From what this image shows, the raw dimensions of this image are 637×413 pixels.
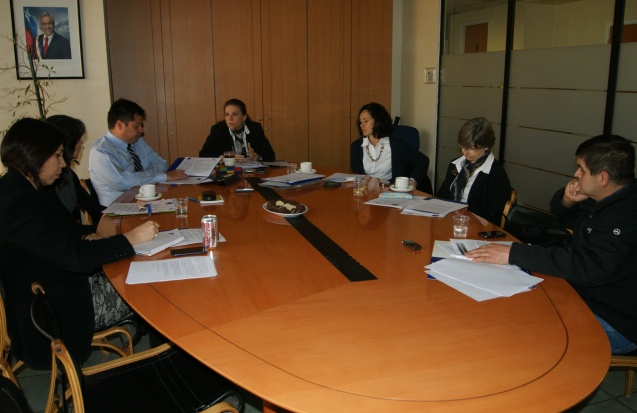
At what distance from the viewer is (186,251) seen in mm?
2133

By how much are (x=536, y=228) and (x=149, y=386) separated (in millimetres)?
1757

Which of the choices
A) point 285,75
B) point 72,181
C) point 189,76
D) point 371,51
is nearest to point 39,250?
point 72,181

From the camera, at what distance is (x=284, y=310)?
163cm

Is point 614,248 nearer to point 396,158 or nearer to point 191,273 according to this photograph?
point 191,273

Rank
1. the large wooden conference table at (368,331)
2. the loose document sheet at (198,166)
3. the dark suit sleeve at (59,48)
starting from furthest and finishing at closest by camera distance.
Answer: the dark suit sleeve at (59,48) → the loose document sheet at (198,166) → the large wooden conference table at (368,331)

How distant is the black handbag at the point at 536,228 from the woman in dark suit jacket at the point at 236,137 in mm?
2542

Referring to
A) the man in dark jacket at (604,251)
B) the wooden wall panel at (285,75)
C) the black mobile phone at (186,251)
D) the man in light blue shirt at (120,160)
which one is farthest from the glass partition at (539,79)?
the black mobile phone at (186,251)

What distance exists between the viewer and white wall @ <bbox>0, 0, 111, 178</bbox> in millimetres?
4727

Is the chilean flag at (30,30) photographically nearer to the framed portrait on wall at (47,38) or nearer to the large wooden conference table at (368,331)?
the framed portrait on wall at (47,38)

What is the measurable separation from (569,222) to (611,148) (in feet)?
1.84

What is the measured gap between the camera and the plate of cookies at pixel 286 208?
2.70 m

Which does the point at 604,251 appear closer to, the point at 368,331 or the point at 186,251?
the point at 368,331

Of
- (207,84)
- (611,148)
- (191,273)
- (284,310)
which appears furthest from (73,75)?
(611,148)

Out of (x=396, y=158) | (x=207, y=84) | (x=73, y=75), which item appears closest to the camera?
(x=396, y=158)
